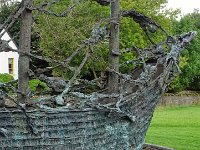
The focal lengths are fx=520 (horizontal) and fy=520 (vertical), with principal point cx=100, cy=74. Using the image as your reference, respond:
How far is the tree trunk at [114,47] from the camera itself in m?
5.00

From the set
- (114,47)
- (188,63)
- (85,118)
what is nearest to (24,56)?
(85,118)

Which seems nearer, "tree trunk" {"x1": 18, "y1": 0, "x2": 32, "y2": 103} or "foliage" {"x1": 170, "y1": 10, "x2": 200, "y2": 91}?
"tree trunk" {"x1": 18, "y1": 0, "x2": 32, "y2": 103}

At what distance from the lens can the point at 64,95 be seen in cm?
412

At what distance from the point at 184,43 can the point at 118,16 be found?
75 centimetres

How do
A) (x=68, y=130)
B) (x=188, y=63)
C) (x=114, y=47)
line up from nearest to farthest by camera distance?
1. (x=68, y=130)
2. (x=114, y=47)
3. (x=188, y=63)

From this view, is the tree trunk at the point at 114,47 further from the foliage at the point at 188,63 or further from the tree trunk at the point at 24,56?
the foliage at the point at 188,63

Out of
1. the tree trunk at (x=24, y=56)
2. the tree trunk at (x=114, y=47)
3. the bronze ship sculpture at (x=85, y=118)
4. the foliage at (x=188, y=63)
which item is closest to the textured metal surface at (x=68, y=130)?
the bronze ship sculpture at (x=85, y=118)

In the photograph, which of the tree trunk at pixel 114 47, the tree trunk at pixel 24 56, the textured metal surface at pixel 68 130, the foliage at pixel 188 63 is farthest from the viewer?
the foliage at pixel 188 63

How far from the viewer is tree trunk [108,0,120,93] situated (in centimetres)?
500

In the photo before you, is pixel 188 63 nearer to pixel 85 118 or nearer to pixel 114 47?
pixel 114 47

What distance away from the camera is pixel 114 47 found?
5016 millimetres

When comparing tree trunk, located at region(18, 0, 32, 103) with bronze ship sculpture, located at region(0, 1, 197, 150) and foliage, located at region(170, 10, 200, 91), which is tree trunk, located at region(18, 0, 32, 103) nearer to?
bronze ship sculpture, located at region(0, 1, 197, 150)

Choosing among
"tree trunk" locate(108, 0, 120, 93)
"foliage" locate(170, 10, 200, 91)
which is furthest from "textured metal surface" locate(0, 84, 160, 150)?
"foliage" locate(170, 10, 200, 91)

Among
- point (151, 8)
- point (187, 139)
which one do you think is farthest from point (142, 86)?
point (151, 8)
